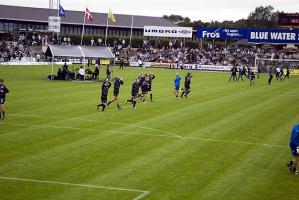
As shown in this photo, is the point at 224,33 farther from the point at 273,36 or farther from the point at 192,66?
the point at 273,36

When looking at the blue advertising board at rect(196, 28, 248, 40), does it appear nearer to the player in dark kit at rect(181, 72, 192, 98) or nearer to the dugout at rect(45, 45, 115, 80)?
the dugout at rect(45, 45, 115, 80)

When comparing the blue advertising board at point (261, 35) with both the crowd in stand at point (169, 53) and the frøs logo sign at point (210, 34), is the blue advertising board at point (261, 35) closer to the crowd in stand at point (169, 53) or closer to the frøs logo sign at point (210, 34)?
the frøs logo sign at point (210, 34)

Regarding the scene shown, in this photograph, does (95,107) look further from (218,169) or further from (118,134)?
(218,169)

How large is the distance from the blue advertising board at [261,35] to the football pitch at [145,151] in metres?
48.5

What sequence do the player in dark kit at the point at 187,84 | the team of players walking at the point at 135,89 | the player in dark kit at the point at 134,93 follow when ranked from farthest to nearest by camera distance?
the player in dark kit at the point at 187,84, the player in dark kit at the point at 134,93, the team of players walking at the point at 135,89

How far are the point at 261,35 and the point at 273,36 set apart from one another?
177 centimetres

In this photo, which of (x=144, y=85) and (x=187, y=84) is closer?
(x=144, y=85)

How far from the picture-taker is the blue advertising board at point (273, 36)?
79062mm

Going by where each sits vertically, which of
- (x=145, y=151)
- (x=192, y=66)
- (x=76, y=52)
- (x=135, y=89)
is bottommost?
(x=145, y=151)

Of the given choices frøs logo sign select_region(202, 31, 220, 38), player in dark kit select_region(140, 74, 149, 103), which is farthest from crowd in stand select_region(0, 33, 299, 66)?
player in dark kit select_region(140, 74, 149, 103)

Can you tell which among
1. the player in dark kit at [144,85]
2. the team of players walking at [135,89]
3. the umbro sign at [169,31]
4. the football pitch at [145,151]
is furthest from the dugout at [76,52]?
the umbro sign at [169,31]

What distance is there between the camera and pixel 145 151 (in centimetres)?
1880

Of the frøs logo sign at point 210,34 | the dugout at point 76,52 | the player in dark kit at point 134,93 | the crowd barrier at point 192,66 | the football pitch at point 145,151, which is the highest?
the frøs logo sign at point 210,34

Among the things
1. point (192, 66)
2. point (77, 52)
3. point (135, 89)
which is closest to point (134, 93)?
point (135, 89)
